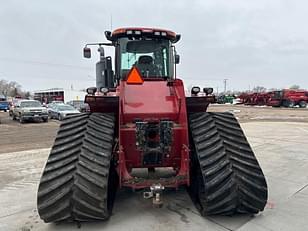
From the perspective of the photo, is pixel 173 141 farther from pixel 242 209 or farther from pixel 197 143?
pixel 242 209

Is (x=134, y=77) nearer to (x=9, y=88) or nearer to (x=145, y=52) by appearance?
(x=145, y=52)

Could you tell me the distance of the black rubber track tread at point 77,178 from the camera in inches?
132

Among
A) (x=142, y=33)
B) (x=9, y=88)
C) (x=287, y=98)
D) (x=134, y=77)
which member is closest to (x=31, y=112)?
(x=142, y=33)

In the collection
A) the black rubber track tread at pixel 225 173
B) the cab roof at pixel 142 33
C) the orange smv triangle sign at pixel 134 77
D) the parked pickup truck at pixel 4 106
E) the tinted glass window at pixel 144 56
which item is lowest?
the parked pickup truck at pixel 4 106

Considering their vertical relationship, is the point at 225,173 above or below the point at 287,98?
below

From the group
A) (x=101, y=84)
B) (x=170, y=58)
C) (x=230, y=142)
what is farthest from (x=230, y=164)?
(x=101, y=84)

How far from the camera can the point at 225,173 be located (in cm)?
359

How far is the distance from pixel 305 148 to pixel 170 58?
255 inches

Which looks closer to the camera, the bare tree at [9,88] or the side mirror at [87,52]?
the side mirror at [87,52]

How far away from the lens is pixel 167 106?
4113mm

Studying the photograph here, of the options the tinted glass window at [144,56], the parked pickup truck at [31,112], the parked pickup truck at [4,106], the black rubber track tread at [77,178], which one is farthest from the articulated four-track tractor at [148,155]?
the parked pickup truck at [4,106]

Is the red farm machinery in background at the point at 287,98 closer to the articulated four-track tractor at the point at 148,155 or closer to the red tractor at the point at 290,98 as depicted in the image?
the red tractor at the point at 290,98

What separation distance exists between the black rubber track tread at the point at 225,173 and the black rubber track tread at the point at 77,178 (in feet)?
4.09

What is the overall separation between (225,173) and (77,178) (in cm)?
183
